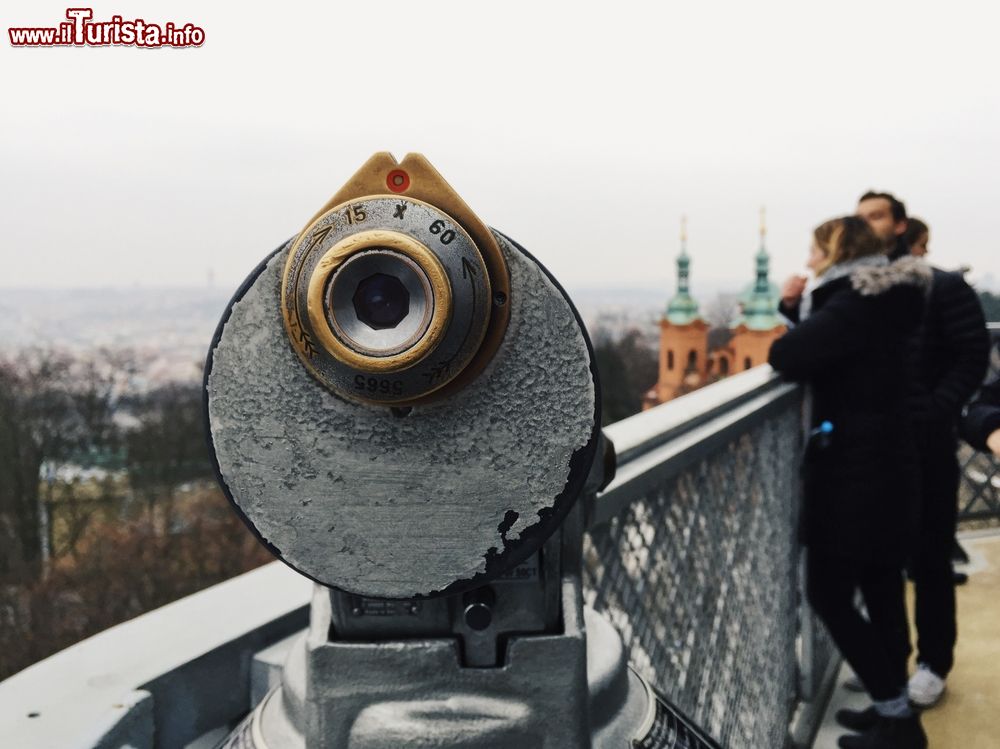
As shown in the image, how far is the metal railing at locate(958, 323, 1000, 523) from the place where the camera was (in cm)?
384

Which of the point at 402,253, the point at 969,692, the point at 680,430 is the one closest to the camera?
the point at 402,253

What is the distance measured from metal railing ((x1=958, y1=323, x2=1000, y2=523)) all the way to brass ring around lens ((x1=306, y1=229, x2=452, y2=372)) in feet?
13.0

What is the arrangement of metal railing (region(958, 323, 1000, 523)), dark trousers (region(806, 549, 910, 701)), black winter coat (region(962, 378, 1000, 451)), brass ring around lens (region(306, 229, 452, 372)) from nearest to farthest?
1. brass ring around lens (region(306, 229, 452, 372))
2. black winter coat (region(962, 378, 1000, 451))
3. dark trousers (region(806, 549, 910, 701))
4. metal railing (region(958, 323, 1000, 523))

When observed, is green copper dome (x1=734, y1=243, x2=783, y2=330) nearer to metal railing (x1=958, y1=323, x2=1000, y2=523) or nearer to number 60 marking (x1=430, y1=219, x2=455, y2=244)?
metal railing (x1=958, y1=323, x2=1000, y2=523)

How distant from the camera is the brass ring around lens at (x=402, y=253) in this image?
48 centimetres

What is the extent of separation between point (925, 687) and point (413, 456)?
2.11m

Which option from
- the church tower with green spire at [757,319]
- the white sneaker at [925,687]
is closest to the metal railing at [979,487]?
the white sneaker at [925,687]

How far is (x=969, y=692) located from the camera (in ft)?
7.47

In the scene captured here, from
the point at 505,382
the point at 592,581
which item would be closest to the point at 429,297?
the point at 505,382

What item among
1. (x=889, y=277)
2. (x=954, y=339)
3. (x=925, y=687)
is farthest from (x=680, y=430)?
(x=925, y=687)

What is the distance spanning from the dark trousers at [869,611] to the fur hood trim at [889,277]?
1.87 feet

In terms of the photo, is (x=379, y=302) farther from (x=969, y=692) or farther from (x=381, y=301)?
(x=969, y=692)

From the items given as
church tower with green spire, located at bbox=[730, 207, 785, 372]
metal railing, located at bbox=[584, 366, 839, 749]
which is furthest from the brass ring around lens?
church tower with green spire, located at bbox=[730, 207, 785, 372]

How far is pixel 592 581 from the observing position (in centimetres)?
110
